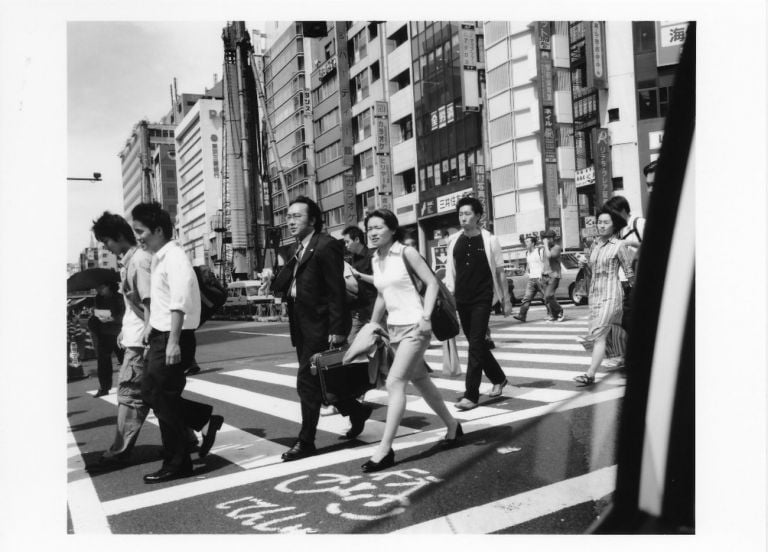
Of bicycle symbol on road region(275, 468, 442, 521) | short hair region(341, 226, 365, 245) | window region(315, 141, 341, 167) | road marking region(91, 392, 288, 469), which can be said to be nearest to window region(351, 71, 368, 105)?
window region(315, 141, 341, 167)

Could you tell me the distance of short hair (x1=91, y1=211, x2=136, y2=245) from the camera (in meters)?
4.46

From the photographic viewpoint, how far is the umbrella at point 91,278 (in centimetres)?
507

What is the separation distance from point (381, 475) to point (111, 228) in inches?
92.1

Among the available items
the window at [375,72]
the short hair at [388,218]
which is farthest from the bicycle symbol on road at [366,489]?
the window at [375,72]

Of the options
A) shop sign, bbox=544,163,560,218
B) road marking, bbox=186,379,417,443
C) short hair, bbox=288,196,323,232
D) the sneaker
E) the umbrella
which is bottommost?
road marking, bbox=186,379,417,443

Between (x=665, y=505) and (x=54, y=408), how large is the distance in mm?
3218

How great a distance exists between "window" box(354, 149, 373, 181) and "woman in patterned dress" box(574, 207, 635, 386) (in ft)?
117

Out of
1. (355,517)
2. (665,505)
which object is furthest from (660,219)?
(355,517)

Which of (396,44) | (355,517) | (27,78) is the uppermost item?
(396,44)

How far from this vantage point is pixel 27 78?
147 inches

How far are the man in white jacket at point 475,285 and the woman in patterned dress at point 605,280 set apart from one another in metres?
0.67

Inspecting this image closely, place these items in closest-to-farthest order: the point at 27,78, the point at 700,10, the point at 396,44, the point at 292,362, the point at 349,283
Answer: the point at 700,10, the point at 27,78, the point at 349,283, the point at 292,362, the point at 396,44

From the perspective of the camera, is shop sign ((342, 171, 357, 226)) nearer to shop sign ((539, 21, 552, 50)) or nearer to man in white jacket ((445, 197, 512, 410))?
shop sign ((539, 21, 552, 50))

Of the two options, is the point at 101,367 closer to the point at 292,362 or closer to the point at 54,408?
the point at 292,362
